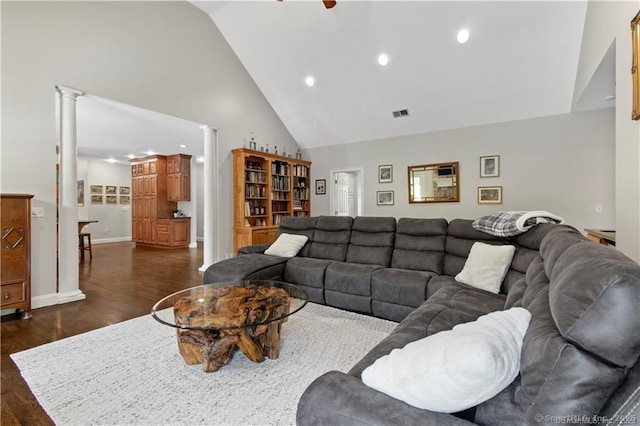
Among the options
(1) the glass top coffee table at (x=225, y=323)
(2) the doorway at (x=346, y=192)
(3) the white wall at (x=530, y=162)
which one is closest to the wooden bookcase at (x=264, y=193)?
(2) the doorway at (x=346, y=192)

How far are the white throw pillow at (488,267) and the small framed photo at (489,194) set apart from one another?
2978mm

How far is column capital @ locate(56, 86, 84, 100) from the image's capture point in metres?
3.41

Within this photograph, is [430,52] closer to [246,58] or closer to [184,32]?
[246,58]

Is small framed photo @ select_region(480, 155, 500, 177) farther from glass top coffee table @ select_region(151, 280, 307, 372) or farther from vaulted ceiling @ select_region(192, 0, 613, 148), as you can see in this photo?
glass top coffee table @ select_region(151, 280, 307, 372)

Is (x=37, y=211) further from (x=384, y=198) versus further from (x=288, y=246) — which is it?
(x=384, y=198)

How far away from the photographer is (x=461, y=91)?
186 inches

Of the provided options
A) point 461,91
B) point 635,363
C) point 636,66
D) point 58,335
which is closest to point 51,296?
point 58,335

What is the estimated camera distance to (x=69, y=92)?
11.4ft

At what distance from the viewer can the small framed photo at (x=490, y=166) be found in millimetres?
5062

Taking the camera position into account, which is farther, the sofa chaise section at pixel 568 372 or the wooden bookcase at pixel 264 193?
the wooden bookcase at pixel 264 193

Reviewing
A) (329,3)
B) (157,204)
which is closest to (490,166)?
(329,3)

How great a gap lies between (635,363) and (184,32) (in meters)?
5.77

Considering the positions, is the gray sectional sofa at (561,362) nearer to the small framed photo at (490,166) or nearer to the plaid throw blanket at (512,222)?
the plaid throw blanket at (512,222)

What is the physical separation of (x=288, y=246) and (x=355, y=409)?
117 inches
